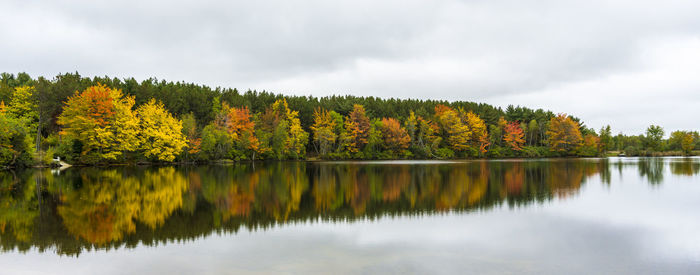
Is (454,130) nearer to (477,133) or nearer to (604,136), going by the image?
(477,133)

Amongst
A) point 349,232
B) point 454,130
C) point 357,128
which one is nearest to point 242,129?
point 357,128

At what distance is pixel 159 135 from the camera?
1885 inches

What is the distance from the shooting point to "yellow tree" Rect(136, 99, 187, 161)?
48438 mm

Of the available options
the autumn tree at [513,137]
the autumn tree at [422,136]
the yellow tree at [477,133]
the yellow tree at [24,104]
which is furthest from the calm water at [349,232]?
the autumn tree at [513,137]

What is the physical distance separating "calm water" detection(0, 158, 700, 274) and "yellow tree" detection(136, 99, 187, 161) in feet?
96.1

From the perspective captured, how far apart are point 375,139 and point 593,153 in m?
52.2

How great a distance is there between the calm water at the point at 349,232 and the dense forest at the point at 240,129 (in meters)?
28.2

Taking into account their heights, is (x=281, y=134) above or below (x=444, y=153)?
above

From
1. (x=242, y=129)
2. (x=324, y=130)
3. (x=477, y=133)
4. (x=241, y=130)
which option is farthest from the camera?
(x=477, y=133)

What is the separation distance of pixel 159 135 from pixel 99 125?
6202mm

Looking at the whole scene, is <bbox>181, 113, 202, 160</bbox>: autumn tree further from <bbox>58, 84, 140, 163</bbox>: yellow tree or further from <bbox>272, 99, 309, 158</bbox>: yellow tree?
<bbox>272, 99, 309, 158</bbox>: yellow tree

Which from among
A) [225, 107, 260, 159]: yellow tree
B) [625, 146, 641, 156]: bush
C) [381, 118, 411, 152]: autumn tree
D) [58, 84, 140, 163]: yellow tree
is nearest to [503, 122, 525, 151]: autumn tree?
[381, 118, 411, 152]: autumn tree

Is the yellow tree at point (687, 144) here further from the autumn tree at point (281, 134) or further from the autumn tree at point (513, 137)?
the autumn tree at point (281, 134)

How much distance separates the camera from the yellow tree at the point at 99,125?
4438 cm
